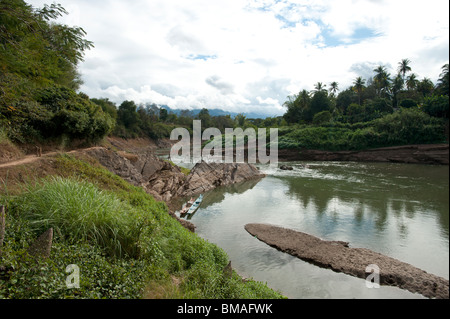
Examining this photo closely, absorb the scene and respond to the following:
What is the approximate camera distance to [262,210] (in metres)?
17.2

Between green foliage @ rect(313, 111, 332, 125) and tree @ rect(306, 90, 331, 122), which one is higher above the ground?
tree @ rect(306, 90, 331, 122)

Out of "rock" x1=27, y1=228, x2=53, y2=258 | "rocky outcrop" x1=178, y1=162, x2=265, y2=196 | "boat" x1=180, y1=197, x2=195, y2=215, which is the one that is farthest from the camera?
"rocky outcrop" x1=178, y1=162, x2=265, y2=196

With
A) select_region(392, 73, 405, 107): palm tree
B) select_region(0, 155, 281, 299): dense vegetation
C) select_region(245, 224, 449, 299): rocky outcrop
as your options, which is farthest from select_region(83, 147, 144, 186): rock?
select_region(392, 73, 405, 107): palm tree

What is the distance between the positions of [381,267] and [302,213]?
24.7 ft

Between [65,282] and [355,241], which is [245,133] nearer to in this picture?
[355,241]

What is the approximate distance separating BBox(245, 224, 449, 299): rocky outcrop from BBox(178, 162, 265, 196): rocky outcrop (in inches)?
390

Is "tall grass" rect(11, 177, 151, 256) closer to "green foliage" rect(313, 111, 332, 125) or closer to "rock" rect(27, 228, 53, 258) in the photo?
"rock" rect(27, 228, 53, 258)

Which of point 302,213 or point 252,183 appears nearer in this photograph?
point 302,213

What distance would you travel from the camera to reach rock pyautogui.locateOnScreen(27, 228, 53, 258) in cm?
408

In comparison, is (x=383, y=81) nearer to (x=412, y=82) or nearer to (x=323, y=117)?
(x=412, y=82)

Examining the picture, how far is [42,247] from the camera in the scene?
4.16 meters

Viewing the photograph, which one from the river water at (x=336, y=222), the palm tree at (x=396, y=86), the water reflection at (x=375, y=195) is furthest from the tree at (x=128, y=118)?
the palm tree at (x=396, y=86)

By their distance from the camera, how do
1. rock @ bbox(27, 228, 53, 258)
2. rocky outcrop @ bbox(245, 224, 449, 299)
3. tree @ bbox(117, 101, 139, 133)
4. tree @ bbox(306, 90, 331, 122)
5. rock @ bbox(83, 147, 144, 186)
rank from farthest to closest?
1. tree @ bbox(117, 101, 139, 133)
2. tree @ bbox(306, 90, 331, 122)
3. rock @ bbox(83, 147, 144, 186)
4. rocky outcrop @ bbox(245, 224, 449, 299)
5. rock @ bbox(27, 228, 53, 258)
